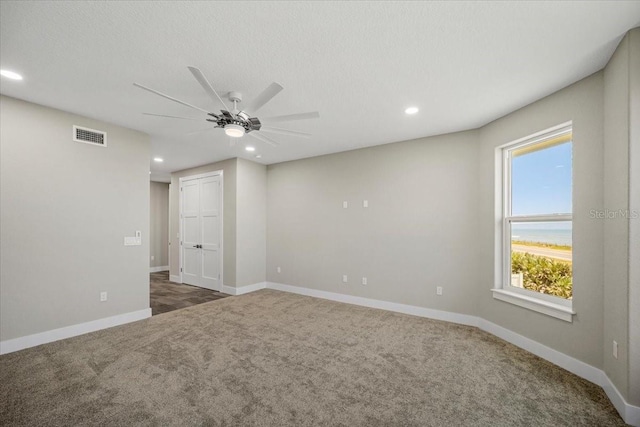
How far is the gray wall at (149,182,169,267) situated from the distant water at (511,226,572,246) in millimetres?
8808

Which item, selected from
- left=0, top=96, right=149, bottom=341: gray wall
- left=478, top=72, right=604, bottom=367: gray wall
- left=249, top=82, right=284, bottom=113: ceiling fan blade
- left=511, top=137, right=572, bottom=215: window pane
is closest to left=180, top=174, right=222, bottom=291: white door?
left=0, top=96, right=149, bottom=341: gray wall

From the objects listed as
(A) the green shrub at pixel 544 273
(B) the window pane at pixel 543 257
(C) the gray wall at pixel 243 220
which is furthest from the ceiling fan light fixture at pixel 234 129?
(A) the green shrub at pixel 544 273

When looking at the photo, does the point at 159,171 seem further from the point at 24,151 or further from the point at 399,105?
the point at 399,105

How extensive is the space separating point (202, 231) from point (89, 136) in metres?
2.93

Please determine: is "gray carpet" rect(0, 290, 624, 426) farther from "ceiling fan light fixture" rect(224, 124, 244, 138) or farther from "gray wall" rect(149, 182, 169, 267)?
"gray wall" rect(149, 182, 169, 267)

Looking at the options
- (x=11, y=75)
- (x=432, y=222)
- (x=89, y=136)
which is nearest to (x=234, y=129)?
(x=11, y=75)

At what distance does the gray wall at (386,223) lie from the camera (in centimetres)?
389

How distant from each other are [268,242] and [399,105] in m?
4.17

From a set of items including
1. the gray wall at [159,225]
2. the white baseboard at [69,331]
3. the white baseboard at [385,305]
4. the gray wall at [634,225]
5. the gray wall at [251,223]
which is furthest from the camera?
the gray wall at [159,225]

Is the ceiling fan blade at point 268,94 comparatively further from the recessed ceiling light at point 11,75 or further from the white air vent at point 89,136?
the white air vent at point 89,136

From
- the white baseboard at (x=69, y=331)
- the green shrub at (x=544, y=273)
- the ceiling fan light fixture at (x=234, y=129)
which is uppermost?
the ceiling fan light fixture at (x=234, y=129)

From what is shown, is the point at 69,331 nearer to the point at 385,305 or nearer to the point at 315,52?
the point at 315,52

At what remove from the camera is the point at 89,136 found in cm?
349

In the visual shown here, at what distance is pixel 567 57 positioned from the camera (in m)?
2.16
